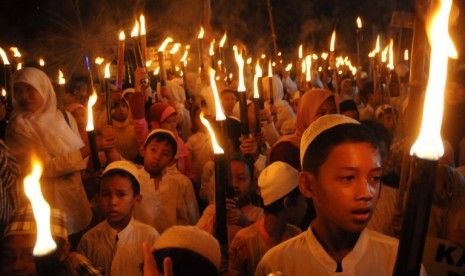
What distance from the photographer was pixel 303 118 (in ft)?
13.6

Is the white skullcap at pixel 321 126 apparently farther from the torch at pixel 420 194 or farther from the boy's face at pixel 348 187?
the torch at pixel 420 194

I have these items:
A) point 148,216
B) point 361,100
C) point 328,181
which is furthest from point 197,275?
point 361,100

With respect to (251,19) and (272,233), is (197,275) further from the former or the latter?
(251,19)

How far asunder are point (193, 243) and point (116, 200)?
1389 mm

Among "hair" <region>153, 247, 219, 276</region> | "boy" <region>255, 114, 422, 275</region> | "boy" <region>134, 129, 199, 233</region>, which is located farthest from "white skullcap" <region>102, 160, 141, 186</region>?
"boy" <region>255, 114, 422, 275</region>

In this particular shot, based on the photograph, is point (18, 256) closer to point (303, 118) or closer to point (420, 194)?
point (420, 194)

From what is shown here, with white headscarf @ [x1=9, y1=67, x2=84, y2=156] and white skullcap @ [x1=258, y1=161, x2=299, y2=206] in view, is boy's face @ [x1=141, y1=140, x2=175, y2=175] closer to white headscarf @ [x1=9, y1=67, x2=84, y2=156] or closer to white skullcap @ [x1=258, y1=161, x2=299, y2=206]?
white headscarf @ [x1=9, y1=67, x2=84, y2=156]

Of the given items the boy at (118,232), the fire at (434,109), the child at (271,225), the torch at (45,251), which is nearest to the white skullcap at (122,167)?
the boy at (118,232)

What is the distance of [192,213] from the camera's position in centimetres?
437

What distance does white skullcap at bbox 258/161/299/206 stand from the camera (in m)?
2.95

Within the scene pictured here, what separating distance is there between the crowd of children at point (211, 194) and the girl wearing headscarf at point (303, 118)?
10 mm

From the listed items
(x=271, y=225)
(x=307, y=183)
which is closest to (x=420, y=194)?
(x=307, y=183)

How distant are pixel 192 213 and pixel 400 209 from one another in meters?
2.43

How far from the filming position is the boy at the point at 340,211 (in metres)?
1.86
